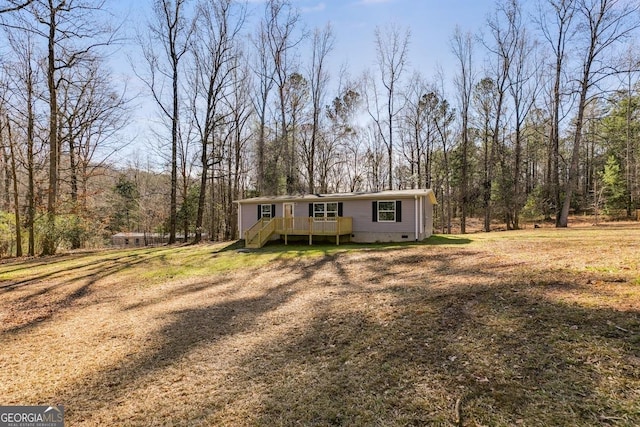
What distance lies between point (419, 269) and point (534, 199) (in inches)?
1048

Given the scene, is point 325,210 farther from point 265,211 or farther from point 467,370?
point 467,370

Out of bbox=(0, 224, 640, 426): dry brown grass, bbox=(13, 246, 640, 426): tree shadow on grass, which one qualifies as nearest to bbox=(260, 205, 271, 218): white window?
bbox=(0, 224, 640, 426): dry brown grass

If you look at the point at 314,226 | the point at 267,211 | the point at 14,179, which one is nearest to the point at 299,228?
the point at 314,226

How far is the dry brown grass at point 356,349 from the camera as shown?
9.94ft

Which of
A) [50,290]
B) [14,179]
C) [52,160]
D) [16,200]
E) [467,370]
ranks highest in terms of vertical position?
[52,160]

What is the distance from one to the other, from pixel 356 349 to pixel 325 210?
13.4 metres

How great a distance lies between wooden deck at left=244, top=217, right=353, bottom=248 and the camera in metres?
16.2

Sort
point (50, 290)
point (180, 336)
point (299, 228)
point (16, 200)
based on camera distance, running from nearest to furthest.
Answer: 1. point (180, 336)
2. point (50, 290)
3. point (16, 200)
4. point (299, 228)

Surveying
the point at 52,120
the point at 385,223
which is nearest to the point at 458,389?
the point at 385,223

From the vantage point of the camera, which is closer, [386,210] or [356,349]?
[356,349]

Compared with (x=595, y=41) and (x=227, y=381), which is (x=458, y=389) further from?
(x=595, y=41)

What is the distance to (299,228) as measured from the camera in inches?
663

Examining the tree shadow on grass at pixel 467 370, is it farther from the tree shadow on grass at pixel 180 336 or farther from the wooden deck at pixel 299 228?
the wooden deck at pixel 299 228

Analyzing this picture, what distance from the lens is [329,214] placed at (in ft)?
57.6
